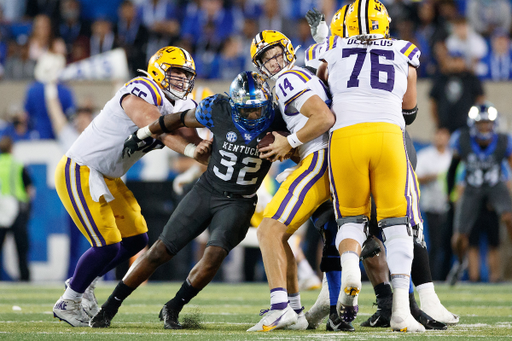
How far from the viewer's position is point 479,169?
8578mm

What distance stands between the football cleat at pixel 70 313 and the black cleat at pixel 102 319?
16cm

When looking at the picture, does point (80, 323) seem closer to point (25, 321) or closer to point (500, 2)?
point (25, 321)

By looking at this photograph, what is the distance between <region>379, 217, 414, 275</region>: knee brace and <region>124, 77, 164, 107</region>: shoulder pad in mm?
1725

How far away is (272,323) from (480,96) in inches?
269

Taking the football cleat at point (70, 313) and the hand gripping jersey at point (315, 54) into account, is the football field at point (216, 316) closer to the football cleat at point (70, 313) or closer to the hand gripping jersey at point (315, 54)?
the football cleat at point (70, 313)

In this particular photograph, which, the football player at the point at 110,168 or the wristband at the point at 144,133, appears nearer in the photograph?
the wristband at the point at 144,133

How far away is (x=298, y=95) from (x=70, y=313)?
81.4 inches

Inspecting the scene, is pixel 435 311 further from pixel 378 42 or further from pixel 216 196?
pixel 378 42

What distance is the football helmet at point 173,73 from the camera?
4.78 m

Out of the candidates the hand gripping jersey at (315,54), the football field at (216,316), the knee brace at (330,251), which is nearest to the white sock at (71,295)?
the football field at (216,316)

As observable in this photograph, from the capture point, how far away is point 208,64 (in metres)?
11.1

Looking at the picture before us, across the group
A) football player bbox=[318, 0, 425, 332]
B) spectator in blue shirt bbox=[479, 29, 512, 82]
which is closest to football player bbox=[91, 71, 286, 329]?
football player bbox=[318, 0, 425, 332]

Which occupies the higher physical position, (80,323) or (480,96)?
(480,96)

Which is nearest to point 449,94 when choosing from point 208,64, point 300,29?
point 300,29
